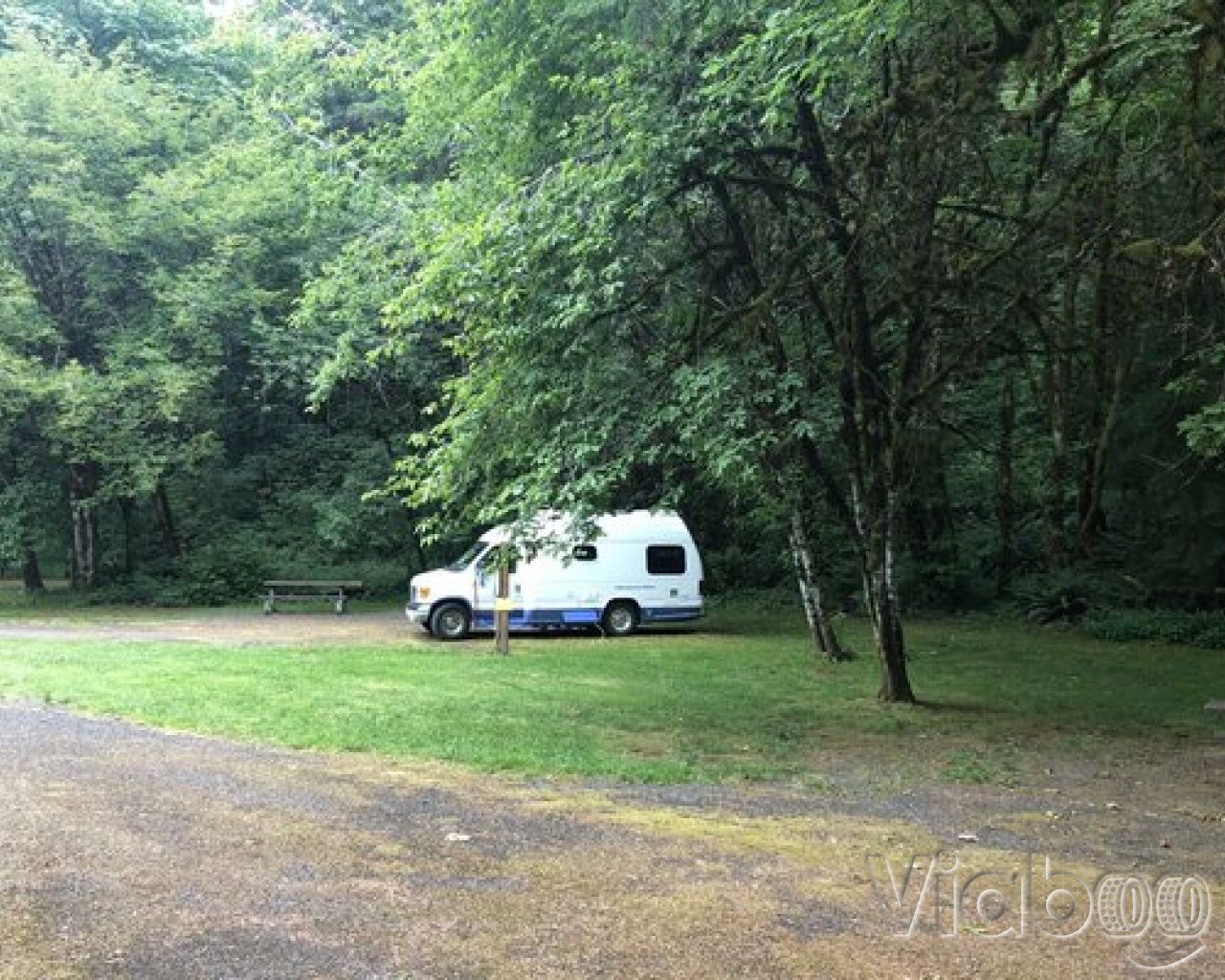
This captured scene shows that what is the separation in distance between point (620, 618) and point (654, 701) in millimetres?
9460

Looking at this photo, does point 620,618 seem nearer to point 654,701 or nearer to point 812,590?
point 812,590

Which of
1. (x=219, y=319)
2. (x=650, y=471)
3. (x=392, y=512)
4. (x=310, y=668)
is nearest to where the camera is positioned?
(x=650, y=471)

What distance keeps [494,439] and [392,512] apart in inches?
744

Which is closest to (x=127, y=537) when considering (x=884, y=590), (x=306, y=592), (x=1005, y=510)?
(x=306, y=592)

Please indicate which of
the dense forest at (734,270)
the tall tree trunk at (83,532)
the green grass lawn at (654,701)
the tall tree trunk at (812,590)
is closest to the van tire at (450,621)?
the green grass lawn at (654,701)

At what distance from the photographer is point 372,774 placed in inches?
323

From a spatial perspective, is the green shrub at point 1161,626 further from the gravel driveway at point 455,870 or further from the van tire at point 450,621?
the gravel driveway at point 455,870

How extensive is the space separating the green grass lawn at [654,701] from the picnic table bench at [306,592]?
666 centimetres

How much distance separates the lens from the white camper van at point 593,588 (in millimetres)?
20984

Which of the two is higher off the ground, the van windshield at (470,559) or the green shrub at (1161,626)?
the van windshield at (470,559)

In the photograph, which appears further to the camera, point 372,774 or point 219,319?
point 219,319

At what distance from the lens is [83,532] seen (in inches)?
1139

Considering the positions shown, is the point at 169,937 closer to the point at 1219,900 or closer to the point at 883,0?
the point at 1219,900

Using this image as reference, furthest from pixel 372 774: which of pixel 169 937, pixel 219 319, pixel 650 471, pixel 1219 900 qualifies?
pixel 219 319
